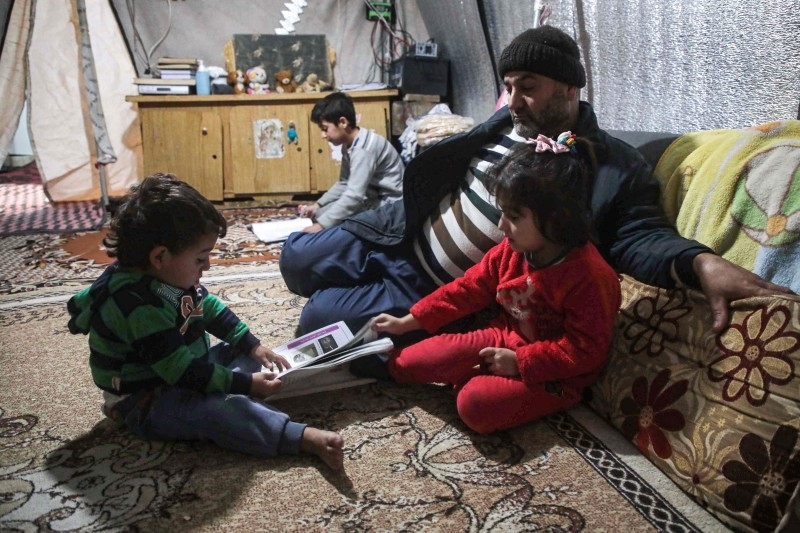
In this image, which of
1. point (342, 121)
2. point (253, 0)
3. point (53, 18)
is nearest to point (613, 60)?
point (342, 121)

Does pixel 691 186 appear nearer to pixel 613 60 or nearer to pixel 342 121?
pixel 613 60

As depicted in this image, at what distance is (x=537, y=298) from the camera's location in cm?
125

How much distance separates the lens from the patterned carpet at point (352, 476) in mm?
1003

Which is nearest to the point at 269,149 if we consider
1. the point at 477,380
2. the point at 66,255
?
the point at 66,255

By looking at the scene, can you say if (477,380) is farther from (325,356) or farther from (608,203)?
(608,203)

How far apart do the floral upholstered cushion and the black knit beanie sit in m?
0.52

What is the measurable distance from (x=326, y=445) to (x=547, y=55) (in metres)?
0.94

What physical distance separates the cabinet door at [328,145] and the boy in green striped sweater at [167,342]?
9.46 feet

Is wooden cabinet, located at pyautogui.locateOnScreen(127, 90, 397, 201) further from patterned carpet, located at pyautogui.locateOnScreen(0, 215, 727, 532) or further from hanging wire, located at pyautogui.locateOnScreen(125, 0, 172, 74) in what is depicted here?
patterned carpet, located at pyautogui.locateOnScreen(0, 215, 727, 532)

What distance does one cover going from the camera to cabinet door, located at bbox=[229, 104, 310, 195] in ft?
12.9

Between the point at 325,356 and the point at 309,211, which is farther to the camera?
the point at 309,211

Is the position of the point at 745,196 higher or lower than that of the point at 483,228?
higher

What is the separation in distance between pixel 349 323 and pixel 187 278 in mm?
475

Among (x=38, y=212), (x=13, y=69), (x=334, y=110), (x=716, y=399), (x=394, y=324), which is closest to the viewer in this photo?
(x=716, y=399)
